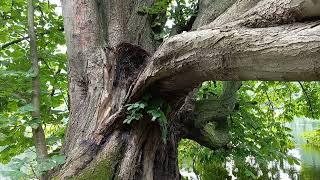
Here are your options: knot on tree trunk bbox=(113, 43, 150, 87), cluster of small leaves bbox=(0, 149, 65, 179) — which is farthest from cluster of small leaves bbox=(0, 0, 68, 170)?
knot on tree trunk bbox=(113, 43, 150, 87)

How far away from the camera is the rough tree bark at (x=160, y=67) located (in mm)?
1708

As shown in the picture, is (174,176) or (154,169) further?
(174,176)

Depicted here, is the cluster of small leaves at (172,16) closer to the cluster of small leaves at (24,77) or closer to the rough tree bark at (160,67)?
the rough tree bark at (160,67)

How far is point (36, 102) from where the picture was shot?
122 inches

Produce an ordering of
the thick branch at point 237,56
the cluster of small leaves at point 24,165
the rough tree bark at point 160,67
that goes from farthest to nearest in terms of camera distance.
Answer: the cluster of small leaves at point 24,165, the rough tree bark at point 160,67, the thick branch at point 237,56

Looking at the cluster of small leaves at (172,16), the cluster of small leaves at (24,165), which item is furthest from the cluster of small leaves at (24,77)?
the cluster of small leaves at (172,16)

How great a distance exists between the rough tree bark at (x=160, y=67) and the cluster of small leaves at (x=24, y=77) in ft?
1.64

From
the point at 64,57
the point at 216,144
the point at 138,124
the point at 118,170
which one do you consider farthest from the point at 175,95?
the point at 64,57

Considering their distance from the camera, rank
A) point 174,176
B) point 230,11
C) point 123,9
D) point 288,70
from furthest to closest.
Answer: point 123,9, point 174,176, point 230,11, point 288,70

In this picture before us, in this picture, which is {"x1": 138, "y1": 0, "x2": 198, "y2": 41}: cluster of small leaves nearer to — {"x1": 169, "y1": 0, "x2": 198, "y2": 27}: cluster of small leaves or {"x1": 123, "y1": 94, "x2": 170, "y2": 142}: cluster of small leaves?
{"x1": 169, "y1": 0, "x2": 198, "y2": 27}: cluster of small leaves

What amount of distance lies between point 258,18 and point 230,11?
61cm

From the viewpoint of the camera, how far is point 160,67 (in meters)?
2.41

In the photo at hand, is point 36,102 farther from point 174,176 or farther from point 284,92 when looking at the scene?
point 284,92

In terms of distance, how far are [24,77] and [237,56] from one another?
7.48 ft
